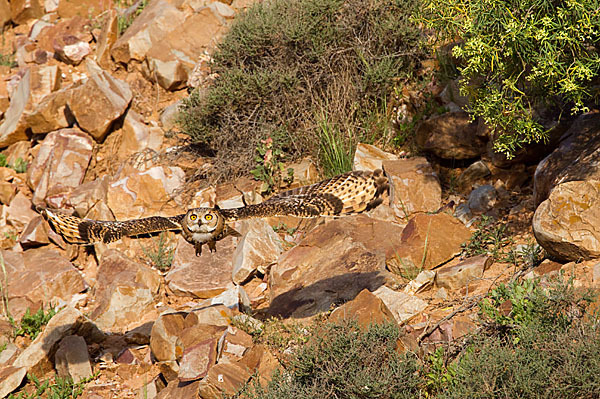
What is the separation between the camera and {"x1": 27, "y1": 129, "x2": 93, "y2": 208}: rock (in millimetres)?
10414

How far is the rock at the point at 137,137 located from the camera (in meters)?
10.5

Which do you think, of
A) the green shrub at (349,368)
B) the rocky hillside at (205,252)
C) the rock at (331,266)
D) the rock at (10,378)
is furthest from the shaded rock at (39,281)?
the green shrub at (349,368)

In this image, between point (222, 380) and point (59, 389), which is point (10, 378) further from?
point (222, 380)

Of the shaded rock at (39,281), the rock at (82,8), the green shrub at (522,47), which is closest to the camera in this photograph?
the green shrub at (522,47)

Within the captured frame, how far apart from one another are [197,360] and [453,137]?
3.75 meters

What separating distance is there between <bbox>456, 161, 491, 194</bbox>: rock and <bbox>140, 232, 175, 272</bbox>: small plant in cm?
372

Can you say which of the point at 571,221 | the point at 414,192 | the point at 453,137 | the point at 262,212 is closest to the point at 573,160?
the point at 571,221

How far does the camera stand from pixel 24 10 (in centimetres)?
1388

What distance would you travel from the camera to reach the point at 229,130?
9.52 m

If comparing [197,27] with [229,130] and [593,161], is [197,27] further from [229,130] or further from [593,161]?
[593,161]

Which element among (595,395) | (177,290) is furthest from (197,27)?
(595,395)

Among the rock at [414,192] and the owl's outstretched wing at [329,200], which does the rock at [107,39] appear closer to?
the owl's outstretched wing at [329,200]

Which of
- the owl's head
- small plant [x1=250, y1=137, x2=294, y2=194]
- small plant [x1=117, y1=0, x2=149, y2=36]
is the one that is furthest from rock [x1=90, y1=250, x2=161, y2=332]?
small plant [x1=117, y1=0, x2=149, y2=36]

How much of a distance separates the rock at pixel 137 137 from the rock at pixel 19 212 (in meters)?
1.67
